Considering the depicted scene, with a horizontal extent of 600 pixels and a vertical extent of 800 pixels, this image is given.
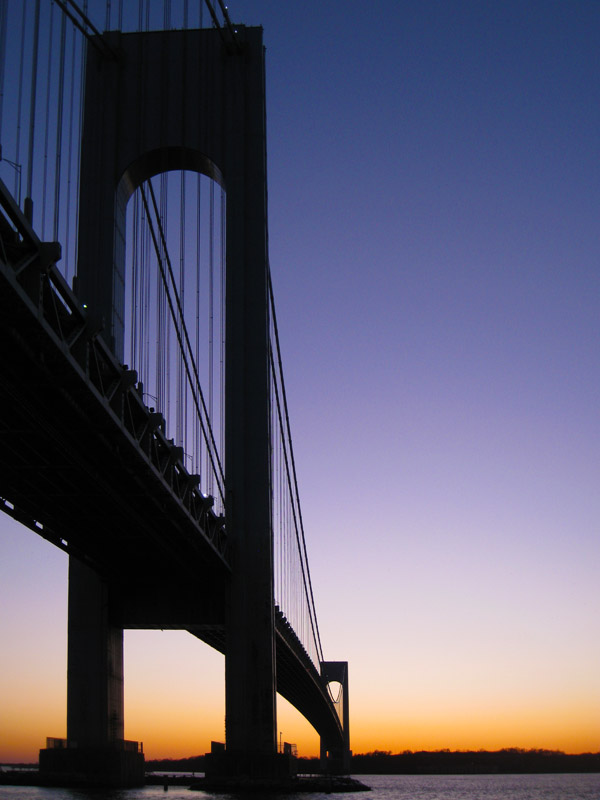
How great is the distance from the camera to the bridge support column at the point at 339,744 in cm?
9694

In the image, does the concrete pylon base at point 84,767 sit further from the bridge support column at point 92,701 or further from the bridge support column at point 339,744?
the bridge support column at point 339,744

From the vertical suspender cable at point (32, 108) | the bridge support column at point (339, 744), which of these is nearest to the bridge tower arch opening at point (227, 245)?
the vertical suspender cable at point (32, 108)

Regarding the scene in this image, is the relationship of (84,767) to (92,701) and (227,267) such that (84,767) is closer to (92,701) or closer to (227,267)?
(92,701)

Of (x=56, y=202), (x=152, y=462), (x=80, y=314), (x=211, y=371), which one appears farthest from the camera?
(x=211, y=371)

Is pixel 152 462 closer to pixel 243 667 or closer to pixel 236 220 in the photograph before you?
pixel 243 667

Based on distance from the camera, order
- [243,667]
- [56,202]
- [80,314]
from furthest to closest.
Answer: [243,667], [56,202], [80,314]

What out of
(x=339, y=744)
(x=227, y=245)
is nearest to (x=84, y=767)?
(x=227, y=245)

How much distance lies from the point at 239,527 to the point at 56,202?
1300cm

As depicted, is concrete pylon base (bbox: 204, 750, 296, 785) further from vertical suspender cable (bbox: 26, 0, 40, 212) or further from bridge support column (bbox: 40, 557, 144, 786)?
vertical suspender cable (bbox: 26, 0, 40, 212)

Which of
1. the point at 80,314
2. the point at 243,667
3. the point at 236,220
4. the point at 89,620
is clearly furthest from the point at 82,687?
the point at 80,314

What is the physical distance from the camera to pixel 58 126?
22.7m

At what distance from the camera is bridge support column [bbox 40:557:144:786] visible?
94.8 ft

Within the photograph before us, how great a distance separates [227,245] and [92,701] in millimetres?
12899

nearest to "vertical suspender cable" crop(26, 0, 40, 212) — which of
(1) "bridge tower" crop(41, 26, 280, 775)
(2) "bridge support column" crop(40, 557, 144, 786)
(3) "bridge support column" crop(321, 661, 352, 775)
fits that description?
(1) "bridge tower" crop(41, 26, 280, 775)
